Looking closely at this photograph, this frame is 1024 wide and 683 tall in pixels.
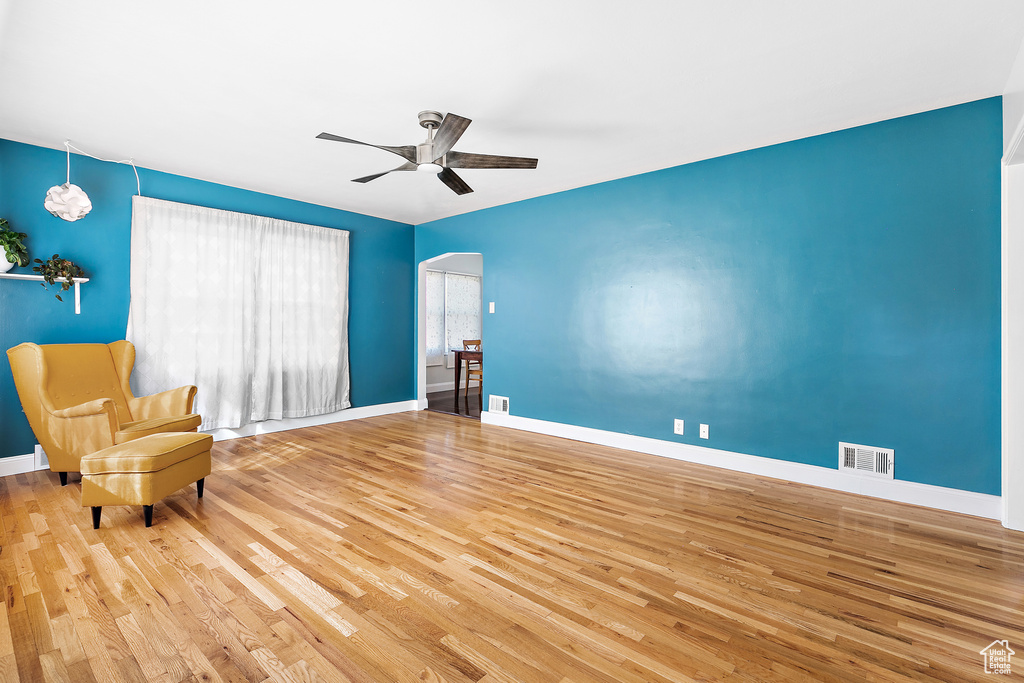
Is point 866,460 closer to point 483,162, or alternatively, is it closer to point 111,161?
point 483,162

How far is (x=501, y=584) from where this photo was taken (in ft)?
6.83

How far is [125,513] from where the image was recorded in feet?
9.57

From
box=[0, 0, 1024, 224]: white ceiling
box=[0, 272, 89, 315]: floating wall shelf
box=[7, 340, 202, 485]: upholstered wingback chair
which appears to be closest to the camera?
box=[0, 0, 1024, 224]: white ceiling

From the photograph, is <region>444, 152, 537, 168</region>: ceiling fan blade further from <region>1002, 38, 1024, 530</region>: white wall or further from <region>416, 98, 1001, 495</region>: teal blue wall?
<region>1002, 38, 1024, 530</region>: white wall

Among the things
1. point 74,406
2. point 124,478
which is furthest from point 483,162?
point 74,406

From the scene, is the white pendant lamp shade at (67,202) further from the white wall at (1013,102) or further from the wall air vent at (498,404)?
the white wall at (1013,102)

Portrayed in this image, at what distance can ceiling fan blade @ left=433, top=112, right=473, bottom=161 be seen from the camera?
8.38 feet

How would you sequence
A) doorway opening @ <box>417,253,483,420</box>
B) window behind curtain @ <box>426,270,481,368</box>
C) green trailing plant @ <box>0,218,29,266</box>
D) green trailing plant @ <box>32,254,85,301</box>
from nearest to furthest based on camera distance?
green trailing plant @ <box>0,218,29,266</box> → green trailing plant @ <box>32,254,85,301</box> → doorway opening @ <box>417,253,483,420</box> → window behind curtain @ <box>426,270,481,368</box>

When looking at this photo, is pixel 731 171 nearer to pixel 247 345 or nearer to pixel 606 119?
pixel 606 119

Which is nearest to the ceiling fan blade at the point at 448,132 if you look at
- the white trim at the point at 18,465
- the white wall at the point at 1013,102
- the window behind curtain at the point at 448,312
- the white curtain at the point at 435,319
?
the white wall at the point at 1013,102

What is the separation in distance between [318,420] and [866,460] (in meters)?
5.40

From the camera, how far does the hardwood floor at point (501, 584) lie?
5.21ft

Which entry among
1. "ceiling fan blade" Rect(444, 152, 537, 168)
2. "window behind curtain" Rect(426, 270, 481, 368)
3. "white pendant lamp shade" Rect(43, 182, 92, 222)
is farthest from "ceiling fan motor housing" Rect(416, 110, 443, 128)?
"window behind curtain" Rect(426, 270, 481, 368)

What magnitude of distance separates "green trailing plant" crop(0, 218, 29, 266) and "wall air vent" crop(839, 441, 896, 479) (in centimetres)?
628
